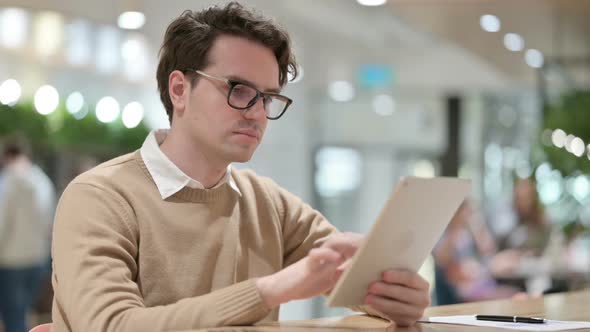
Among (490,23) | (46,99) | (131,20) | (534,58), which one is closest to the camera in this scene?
(131,20)

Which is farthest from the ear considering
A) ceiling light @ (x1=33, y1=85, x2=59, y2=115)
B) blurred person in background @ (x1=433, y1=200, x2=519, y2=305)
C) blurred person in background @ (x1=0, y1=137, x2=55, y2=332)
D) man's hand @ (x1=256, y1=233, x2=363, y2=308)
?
blurred person in background @ (x1=433, y1=200, x2=519, y2=305)

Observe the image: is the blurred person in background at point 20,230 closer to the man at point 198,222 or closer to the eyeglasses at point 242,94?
the man at point 198,222

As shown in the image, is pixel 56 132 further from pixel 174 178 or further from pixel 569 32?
pixel 174 178

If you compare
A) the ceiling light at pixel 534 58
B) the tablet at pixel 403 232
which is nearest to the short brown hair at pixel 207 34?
the tablet at pixel 403 232

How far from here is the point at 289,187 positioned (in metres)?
8.52

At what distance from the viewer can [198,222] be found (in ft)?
6.33

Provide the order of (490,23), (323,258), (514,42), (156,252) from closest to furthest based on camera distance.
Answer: (323,258) < (156,252) < (490,23) < (514,42)

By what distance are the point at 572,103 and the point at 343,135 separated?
96.9 inches

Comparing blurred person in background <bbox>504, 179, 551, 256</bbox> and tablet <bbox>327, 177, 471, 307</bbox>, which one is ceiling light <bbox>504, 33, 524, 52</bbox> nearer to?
blurred person in background <bbox>504, 179, 551, 256</bbox>

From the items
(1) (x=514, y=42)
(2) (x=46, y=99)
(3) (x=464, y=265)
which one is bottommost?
(3) (x=464, y=265)

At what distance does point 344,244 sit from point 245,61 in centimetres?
53

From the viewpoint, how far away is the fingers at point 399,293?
5.49ft

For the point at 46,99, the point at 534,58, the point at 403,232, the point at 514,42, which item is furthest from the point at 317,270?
the point at 534,58

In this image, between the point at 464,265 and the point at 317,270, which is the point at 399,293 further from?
the point at 464,265
